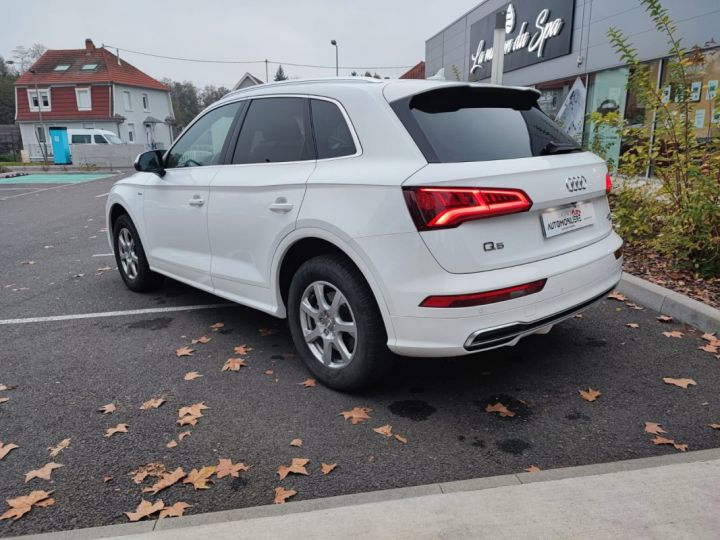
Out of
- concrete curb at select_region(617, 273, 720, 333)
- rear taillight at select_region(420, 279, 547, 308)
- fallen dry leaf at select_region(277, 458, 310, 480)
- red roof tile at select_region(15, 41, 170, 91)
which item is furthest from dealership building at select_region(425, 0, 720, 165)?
red roof tile at select_region(15, 41, 170, 91)

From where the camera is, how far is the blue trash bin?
31.5 meters

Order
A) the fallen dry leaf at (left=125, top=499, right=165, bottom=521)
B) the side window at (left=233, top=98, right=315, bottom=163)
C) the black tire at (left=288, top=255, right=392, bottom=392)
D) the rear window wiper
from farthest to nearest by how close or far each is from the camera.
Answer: the side window at (left=233, top=98, right=315, bottom=163) < the rear window wiper < the black tire at (left=288, top=255, right=392, bottom=392) < the fallen dry leaf at (left=125, top=499, right=165, bottom=521)

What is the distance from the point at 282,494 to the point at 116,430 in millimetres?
1167

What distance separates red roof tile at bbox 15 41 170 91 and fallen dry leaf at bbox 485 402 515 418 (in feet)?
162

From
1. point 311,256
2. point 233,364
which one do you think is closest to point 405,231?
point 311,256

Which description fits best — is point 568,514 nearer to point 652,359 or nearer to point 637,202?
point 652,359

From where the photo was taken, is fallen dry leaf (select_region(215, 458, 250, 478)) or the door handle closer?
fallen dry leaf (select_region(215, 458, 250, 478))

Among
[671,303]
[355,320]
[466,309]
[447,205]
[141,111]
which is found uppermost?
[141,111]

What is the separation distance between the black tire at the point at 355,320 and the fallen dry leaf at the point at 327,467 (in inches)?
24.4

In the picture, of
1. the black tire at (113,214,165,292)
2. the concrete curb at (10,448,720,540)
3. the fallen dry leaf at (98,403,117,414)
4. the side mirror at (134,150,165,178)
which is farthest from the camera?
the black tire at (113,214,165,292)

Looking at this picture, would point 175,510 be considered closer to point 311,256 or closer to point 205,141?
point 311,256

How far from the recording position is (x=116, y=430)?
3107 mm

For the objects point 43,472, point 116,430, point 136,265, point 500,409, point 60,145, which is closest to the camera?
point 43,472

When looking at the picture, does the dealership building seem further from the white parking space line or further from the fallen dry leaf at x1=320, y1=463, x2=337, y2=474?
the fallen dry leaf at x1=320, y1=463, x2=337, y2=474
